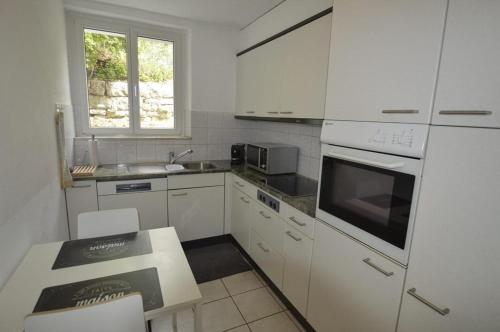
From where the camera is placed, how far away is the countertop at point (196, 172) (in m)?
1.80

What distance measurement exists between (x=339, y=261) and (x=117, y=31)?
3.00m

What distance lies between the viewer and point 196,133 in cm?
311

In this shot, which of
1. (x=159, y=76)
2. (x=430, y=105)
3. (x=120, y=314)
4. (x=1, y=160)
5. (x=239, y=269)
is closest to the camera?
(x=120, y=314)

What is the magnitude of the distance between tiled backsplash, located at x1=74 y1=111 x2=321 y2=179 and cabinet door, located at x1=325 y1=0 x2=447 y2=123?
1.01 meters

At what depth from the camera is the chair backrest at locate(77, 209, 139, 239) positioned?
1553 millimetres

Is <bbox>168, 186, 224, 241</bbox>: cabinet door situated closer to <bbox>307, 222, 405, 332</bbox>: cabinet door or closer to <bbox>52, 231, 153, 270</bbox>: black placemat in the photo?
<bbox>52, 231, 153, 270</bbox>: black placemat

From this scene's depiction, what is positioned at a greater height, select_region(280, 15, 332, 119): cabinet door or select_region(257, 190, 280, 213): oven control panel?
select_region(280, 15, 332, 119): cabinet door

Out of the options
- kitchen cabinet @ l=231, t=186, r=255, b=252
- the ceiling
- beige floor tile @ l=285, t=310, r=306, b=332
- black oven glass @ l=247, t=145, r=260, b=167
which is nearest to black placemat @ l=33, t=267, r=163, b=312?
beige floor tile @ l=285, t=310, r=306, b=332

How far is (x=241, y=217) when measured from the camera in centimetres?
267

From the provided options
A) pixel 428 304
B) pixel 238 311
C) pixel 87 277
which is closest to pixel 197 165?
pixel 238 311

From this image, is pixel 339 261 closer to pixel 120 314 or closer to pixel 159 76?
pixel 120 314

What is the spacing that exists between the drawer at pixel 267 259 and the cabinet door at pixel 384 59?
121 cm

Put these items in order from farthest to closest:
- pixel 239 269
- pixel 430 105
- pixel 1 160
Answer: pixel 239 269 → pixel 1 160 → pixel 430 105

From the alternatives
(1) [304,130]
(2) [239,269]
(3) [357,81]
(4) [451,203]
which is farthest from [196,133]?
(4) [451,203]
